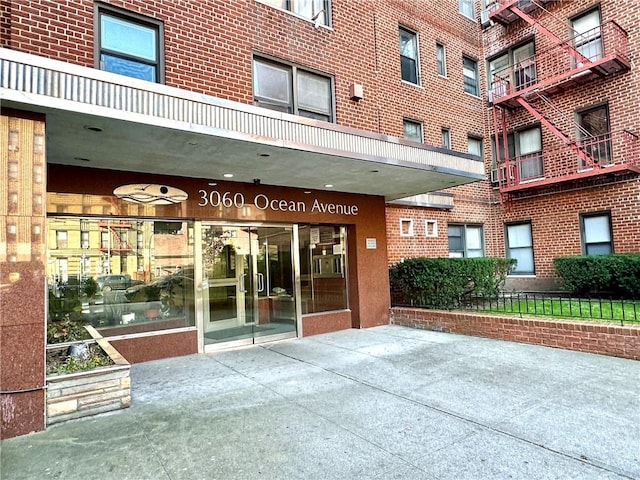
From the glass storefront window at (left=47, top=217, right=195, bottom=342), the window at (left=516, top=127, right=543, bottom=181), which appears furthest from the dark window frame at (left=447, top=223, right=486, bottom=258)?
the glass storefront window at (left=47, top=217, right=195, bottom=342)

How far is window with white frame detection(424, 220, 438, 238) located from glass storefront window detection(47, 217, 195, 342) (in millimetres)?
6936

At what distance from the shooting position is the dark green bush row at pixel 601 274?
938 cm

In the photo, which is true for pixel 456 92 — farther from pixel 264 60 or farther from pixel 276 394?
pixel 276 394

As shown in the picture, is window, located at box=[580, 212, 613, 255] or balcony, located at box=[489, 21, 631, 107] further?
window, located at box=[580, 212, 613, 255]

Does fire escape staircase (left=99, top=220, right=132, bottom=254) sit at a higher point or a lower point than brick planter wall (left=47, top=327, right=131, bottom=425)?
higher

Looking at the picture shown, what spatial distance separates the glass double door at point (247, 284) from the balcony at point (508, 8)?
11.0 meters

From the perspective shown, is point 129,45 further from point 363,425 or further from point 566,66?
point 566,66

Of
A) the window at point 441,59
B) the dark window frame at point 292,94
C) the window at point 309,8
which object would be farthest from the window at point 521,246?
the window at point 309,8

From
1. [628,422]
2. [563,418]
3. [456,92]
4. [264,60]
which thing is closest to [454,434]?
[563,418]

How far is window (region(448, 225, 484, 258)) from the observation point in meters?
12.5

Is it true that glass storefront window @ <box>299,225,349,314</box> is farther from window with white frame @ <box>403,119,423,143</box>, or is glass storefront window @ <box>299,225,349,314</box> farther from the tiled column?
the tiled column

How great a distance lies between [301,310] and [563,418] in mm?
5536

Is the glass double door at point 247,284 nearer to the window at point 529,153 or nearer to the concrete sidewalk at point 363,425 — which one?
the concrete sidewalk at point 363,425

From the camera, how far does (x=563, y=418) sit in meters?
3.96
